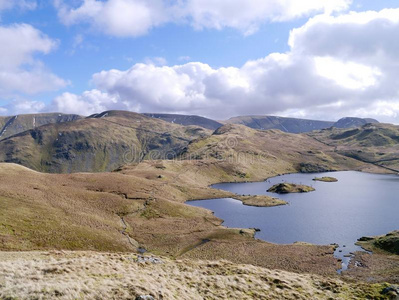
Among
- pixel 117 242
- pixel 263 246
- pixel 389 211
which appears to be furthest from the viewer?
pixel 389 211

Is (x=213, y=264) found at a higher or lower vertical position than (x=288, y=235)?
higher

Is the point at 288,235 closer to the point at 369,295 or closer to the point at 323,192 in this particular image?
the point at 369,295

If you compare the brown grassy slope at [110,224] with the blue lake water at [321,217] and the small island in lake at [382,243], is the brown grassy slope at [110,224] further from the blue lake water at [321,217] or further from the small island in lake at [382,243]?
the small island in lake at [382,243]

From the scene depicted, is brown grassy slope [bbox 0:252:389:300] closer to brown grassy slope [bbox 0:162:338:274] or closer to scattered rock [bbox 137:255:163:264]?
scattered rock [bbox 137:255:163:264]

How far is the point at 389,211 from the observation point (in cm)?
Answer: 11456

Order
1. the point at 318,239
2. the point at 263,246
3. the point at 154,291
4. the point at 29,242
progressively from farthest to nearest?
the point at 318,239, the point at 263,246, the point at 29,242, the point at 154,291

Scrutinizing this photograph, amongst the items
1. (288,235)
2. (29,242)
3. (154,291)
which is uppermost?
(154,291)

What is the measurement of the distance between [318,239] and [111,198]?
213 ft

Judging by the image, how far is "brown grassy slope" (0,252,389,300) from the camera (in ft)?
81.7

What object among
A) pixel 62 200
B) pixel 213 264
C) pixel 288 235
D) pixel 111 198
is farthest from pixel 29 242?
pixel 288 235

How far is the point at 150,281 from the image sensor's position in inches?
1204

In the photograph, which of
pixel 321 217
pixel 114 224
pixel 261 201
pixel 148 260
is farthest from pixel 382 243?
pixel 114 224

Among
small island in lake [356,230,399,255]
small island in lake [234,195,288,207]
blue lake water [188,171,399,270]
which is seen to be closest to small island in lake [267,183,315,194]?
blue lake water [188,171,399,270]

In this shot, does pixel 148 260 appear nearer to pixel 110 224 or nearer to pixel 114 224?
pixel 110 224
